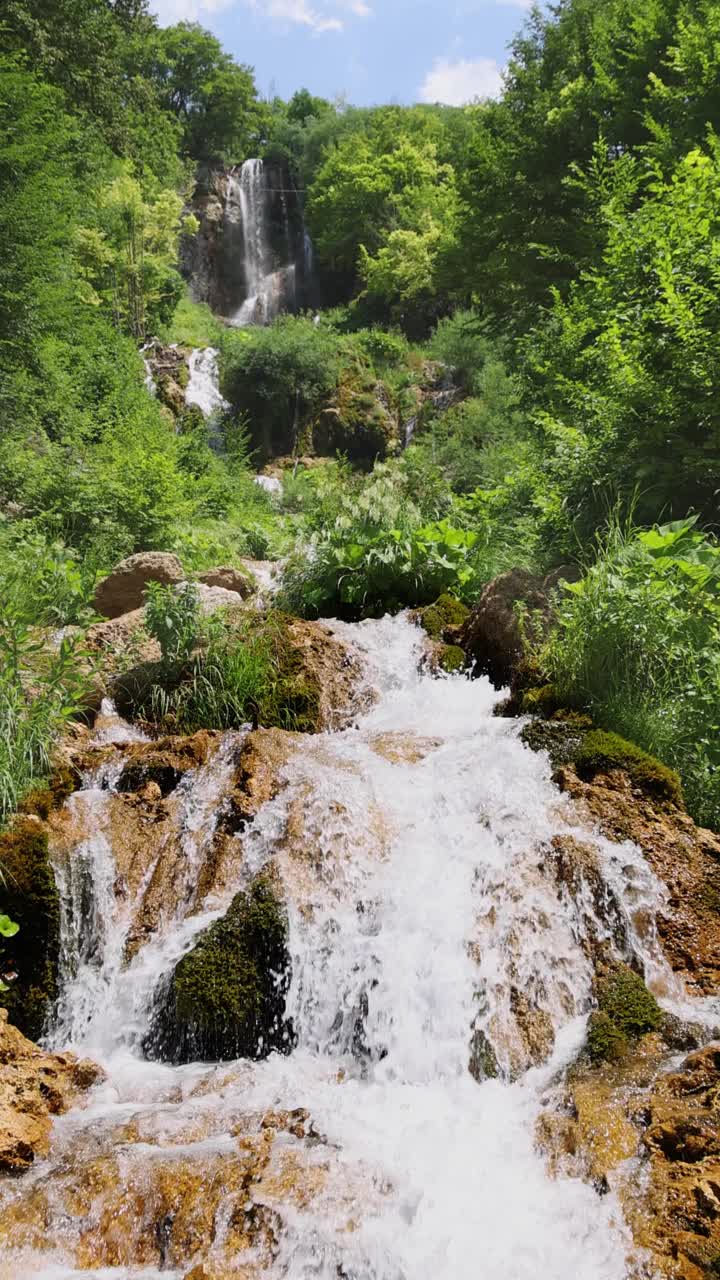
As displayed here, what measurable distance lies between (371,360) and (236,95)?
66.5 ft

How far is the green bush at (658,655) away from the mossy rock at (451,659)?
5.50ft

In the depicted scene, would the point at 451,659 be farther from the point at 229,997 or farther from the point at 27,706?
the point at 229,997

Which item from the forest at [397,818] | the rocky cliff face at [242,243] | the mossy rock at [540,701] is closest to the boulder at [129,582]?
the forest at [397,818]

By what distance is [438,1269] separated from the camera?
2420 millimetres

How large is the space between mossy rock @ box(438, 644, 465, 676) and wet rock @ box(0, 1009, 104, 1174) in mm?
4174

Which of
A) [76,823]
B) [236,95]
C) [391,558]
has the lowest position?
[76,823]

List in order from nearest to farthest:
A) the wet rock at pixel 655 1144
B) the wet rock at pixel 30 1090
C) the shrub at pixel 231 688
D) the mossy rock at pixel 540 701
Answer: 1. the wet rock at pixel 655 1144
2. the wet rock at pixel 30 1090
3. the mossy rock at pixel 540 701
4. the shrub at pixel 231 688

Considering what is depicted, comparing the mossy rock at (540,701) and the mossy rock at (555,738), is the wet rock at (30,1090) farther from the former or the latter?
the mossy rock at (540,701)

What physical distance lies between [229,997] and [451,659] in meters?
3.79

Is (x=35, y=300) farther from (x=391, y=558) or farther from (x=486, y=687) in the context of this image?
(x=486, y=687)

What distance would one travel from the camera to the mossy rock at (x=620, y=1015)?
3191mm

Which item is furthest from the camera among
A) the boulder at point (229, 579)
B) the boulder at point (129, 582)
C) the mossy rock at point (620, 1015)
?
the boulder at point (229, 579)

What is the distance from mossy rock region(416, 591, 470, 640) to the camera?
7.27m

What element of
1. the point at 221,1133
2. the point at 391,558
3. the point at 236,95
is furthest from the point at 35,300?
the point at 236,95
